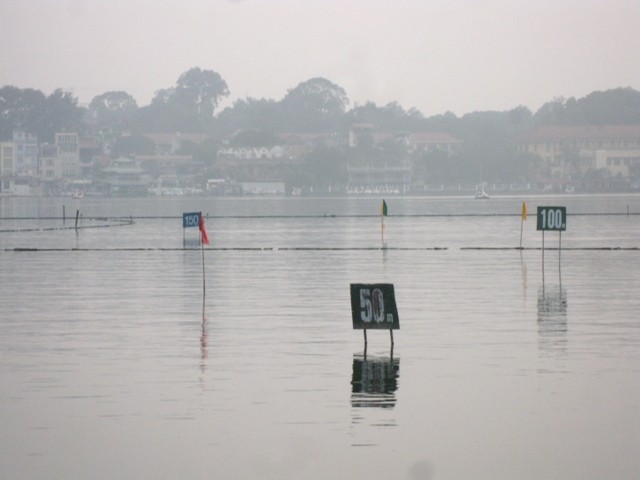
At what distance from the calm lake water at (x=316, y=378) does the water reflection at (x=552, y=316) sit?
0.30ft

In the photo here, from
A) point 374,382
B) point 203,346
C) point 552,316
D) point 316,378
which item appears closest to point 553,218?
point 552,316

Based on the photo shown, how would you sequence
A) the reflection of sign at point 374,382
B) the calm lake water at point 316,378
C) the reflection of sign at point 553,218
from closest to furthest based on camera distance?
the calm lake water at point 316,378 → the reflection of sign at point 374,382 → the reflection of sign at point 553,218

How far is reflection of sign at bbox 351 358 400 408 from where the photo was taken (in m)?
18.1

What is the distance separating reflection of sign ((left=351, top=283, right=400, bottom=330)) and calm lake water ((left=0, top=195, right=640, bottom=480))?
55 cm

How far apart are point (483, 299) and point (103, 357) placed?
1261cm

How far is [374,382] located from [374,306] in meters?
2.86

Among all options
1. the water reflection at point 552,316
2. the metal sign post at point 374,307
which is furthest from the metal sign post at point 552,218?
the metal sign post at point 374,307

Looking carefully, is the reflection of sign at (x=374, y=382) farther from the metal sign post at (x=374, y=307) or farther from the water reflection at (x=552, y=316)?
the water reflection at (x=552, y=316)

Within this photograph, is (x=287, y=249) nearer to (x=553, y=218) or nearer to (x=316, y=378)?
(x=553, y=218)

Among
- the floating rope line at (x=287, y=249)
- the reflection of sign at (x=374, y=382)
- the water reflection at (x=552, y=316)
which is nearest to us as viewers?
the reflection of sign at (x=374, y=382)

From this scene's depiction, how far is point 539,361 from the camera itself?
21859mm

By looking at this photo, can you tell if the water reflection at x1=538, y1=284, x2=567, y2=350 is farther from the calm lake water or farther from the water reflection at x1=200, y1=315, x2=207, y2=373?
the water reflection at x1=200, y1=315, x2=207, y2=373

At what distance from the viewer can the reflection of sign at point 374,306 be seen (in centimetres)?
2203

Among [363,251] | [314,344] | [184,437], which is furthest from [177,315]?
[363,251]
